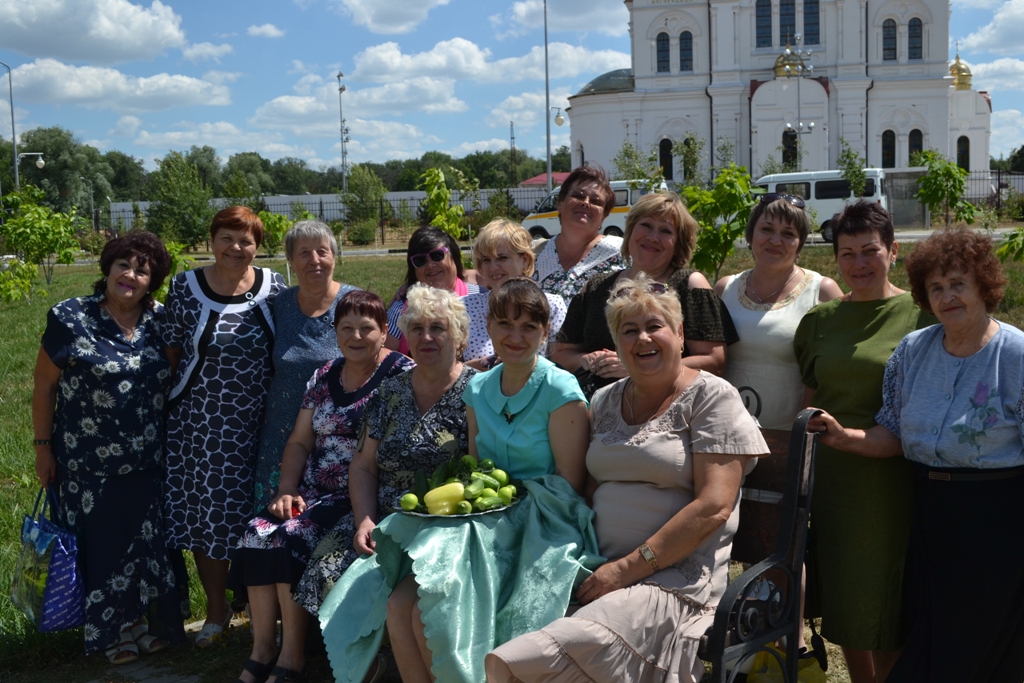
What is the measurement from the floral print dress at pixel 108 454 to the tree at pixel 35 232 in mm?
14269

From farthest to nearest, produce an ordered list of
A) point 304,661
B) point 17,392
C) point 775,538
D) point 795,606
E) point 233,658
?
point 17,392 → point 233,658 → point 304,661 → point 775,538 → point 795,606

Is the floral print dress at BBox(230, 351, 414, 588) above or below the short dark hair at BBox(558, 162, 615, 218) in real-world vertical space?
below

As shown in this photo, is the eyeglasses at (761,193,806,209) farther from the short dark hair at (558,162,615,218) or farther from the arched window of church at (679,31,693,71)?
the arched window of church at (679,31,693,71)

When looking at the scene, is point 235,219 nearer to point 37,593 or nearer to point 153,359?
point 153,359

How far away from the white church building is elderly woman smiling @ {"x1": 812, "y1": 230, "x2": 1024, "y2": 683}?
154 feet

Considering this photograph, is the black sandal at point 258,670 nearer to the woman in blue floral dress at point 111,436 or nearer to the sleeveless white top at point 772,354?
the woman in blue floral dress at point 111,436

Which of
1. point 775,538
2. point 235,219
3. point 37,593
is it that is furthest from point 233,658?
point 775,538

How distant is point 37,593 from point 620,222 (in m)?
25.4

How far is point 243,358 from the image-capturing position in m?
4.38

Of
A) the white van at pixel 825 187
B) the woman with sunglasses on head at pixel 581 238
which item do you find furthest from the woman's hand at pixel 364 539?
the white van at pixel 825 187

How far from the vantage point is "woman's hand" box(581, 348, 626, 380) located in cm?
383

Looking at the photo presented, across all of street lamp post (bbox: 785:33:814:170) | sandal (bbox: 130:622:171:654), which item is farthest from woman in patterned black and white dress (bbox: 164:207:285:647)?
street lamp post (bbox: 785:33:814:170)

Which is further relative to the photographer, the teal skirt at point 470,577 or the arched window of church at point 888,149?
the arched window of church at point 888,149

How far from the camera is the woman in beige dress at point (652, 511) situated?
2861 millimetres
